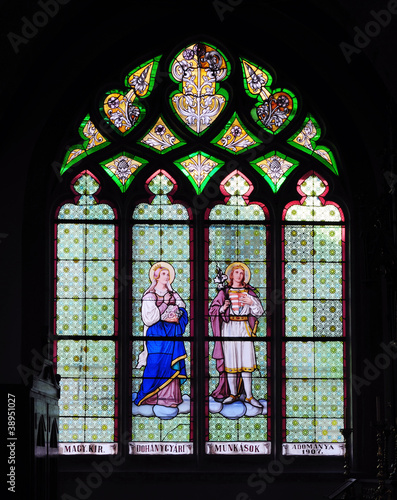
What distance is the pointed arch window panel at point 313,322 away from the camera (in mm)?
11453

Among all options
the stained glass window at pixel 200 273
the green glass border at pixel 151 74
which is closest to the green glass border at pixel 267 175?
the stained glass window at pixel 200 273

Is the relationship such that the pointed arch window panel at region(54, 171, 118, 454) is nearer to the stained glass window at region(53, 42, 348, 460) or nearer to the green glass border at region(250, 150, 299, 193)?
the stained glass window at region(53, 42, 348, 460)

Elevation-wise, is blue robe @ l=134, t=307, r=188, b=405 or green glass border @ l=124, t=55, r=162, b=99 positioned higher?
green glass border @ l=124, t=55, r=162, b=99

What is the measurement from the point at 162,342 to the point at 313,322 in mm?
1466

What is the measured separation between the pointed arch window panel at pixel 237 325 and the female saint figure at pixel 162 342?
11.4 inches

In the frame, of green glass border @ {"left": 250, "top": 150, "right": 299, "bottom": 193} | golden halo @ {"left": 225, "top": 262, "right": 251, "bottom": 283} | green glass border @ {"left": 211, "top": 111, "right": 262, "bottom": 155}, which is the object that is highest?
green glass border @ {"left": 211, "top": 111, "right": 262, "bottom": 155}

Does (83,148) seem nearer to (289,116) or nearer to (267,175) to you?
(267,175)

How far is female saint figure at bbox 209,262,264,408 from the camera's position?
11.5 metres

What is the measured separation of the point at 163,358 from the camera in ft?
38.0

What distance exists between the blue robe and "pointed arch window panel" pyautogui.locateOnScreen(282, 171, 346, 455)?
0.99 meters

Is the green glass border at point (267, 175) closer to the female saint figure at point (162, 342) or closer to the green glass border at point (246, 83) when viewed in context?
the green glass border at point (246, 83)

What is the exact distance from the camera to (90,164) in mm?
11922

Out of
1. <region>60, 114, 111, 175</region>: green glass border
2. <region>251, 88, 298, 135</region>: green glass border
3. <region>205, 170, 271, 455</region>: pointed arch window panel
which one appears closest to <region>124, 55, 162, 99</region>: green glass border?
<region>60, 114, 111, 175</region>: green glass border

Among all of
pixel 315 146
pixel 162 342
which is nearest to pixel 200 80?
pixel 315 146
